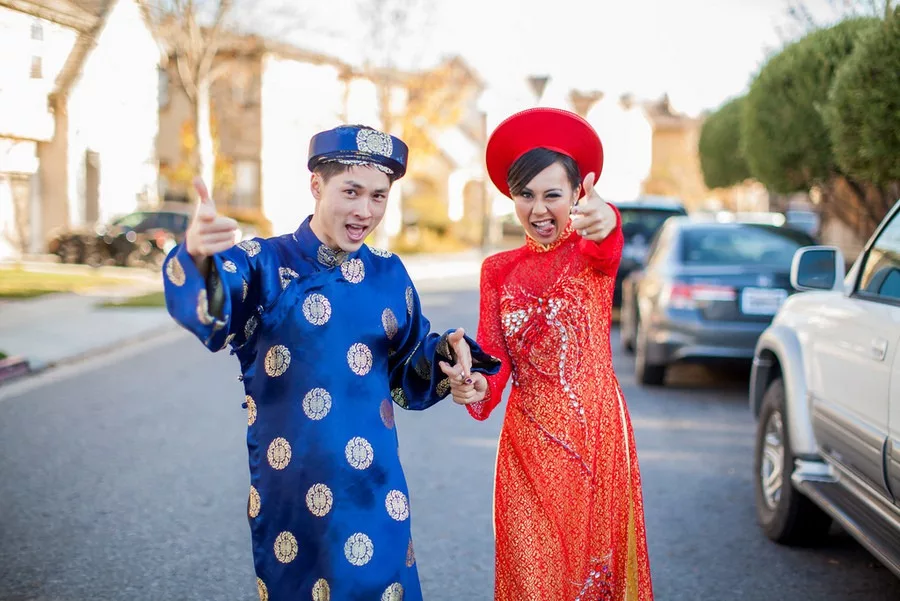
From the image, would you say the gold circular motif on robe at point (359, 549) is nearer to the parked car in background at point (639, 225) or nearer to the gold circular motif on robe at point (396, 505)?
the gold circular motif on robe at point (396, 505)

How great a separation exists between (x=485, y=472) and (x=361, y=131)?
4431 mm

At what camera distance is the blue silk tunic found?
260 cm

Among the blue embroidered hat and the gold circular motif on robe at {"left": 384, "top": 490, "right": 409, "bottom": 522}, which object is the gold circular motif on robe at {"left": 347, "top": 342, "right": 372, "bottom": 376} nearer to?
the gold circular motif on robe at {"left": 384, "top": 490, "right": 409, "bottom": 522}

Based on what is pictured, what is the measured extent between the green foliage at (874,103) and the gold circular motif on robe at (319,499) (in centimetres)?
668

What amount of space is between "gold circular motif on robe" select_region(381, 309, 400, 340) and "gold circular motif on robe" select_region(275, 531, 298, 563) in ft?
1.93

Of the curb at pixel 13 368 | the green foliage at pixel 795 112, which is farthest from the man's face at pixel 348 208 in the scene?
the green foliage at pixel 795 112

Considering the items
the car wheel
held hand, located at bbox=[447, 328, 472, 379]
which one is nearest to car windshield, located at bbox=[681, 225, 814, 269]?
the car wheel

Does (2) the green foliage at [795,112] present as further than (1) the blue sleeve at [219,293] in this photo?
Yes

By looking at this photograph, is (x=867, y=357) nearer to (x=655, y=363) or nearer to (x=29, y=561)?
(x=29, y=561)

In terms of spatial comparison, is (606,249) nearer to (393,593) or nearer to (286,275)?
(286,275)

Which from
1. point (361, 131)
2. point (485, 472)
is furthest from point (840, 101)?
point (361, 131)

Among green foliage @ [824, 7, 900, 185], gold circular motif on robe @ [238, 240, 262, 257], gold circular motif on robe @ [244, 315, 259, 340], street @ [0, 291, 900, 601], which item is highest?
green foliage @ [824, 7, 900, 185]

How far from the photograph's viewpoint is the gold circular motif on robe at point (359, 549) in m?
2.59

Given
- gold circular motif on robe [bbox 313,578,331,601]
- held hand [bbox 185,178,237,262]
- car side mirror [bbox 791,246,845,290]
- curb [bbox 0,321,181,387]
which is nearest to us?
held hand [bbox 185,178,237,262]
